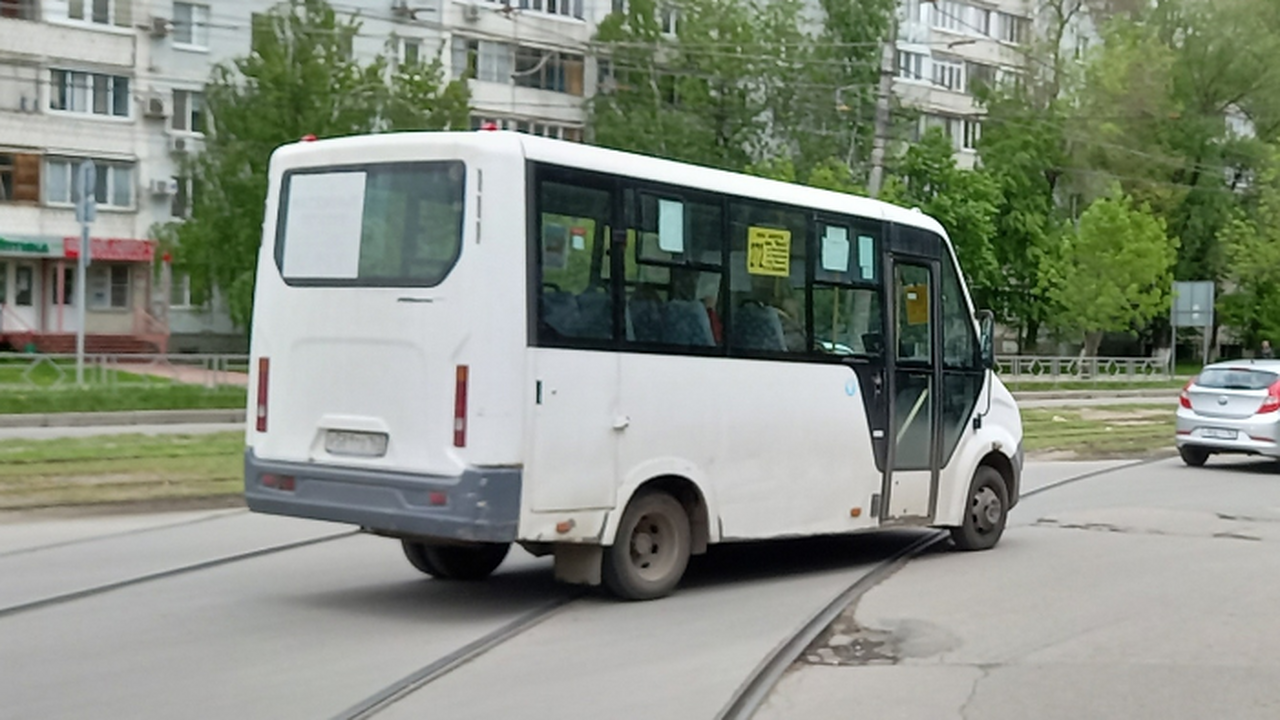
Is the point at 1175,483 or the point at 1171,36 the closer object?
the point at 1175,483

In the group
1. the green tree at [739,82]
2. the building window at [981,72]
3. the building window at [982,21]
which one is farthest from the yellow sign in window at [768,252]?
the building window at [982,21]

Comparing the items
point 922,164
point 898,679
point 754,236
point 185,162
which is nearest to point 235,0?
point 185,162

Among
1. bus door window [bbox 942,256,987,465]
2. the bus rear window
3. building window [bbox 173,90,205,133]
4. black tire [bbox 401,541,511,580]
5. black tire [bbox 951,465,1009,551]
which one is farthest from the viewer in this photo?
building window [bbox 173,90,205,133]

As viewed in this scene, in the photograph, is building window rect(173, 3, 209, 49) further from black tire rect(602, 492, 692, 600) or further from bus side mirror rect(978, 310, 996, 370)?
black tire rect(602, 492, 692, 600)

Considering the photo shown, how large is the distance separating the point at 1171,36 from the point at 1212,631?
61.2m

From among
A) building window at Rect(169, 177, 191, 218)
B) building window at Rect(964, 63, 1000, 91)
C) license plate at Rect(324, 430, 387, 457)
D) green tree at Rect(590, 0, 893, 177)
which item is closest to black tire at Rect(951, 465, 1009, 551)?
license plate at Rect(324, 430, 387, 457)

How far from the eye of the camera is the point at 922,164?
53.2 m

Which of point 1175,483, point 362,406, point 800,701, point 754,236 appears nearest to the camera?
point 800,701

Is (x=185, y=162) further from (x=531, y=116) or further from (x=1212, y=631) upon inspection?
(x=1212, y=631)

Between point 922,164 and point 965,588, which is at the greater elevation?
point 922,164

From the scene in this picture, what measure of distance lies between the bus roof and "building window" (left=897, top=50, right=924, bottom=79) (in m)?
59.6

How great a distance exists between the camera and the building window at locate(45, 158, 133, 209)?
4612 centimetres

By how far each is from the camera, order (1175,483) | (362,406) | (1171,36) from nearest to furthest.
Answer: (362,406), (1175,483), (1171,36)

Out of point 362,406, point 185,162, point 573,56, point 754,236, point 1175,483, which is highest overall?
point 573,56
